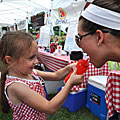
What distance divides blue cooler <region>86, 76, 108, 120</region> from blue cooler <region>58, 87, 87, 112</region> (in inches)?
4.3

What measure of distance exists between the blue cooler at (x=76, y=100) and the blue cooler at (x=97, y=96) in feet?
0.36

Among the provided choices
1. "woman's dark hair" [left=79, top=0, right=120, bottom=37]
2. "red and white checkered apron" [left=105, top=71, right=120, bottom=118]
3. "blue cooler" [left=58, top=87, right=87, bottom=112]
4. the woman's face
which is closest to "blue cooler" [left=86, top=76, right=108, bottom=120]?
"blue cooler" [left=58, top=87, right=87, bottom=112]

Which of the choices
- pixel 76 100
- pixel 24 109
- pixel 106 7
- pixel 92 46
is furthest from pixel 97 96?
pixel 106 7

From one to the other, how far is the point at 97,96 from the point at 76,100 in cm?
42

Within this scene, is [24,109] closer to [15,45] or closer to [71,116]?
[15,45]

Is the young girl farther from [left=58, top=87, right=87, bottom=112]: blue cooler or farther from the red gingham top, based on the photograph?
[left=58, top=87, right=87, bottom=112]: blue cooler

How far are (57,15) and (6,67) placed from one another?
3156mm

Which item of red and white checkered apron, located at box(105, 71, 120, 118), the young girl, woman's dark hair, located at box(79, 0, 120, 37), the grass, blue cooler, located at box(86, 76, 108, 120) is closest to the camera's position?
woman's dark hair, located at box(79, 0, 120, 37)

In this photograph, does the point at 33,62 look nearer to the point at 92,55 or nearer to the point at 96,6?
the point at 92,55

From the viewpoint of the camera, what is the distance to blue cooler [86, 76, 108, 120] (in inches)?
75.5

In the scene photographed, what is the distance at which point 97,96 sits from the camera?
6.73 feet

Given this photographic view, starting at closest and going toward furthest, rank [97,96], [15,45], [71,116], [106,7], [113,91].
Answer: [106,7] → [15,45] → [113,91] → [97,96] → [71,116]

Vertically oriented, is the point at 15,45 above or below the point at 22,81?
above

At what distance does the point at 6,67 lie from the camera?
3.38 ft
